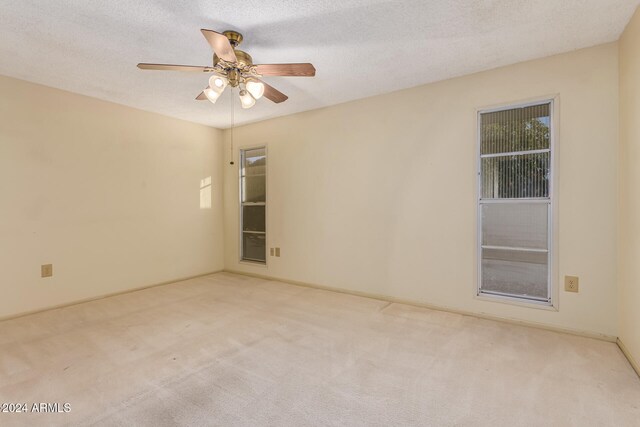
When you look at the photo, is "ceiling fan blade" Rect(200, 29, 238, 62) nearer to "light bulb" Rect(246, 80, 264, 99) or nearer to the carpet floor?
"light bulb" Rect(246, 80, 264, 99)

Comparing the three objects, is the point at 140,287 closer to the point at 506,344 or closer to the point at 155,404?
the point at 155,404

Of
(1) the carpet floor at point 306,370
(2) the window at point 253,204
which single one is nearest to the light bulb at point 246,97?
(1) the carpet floor at point 306,370

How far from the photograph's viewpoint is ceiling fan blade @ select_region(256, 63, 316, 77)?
2074 millimetres

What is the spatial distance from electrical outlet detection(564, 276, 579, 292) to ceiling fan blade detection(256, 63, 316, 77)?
2.63 metres

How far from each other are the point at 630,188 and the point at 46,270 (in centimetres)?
520

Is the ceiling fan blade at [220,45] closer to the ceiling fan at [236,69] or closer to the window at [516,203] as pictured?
the ceiling fan at [236,69]

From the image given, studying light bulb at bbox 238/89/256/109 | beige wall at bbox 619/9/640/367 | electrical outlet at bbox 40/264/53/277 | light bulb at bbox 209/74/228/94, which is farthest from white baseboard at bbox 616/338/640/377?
electrical outlet at bbox 40/264/53/277

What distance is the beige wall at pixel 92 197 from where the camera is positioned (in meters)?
3.05

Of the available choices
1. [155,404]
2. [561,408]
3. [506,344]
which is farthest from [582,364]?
[155,404]

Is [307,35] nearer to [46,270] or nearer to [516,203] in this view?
[516,203]

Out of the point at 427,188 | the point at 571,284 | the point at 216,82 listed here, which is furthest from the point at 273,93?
the point at 571,284

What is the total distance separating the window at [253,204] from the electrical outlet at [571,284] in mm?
3547

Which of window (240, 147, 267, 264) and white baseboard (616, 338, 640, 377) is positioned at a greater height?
window (240, 147, 267, 264)

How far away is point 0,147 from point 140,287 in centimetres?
206
